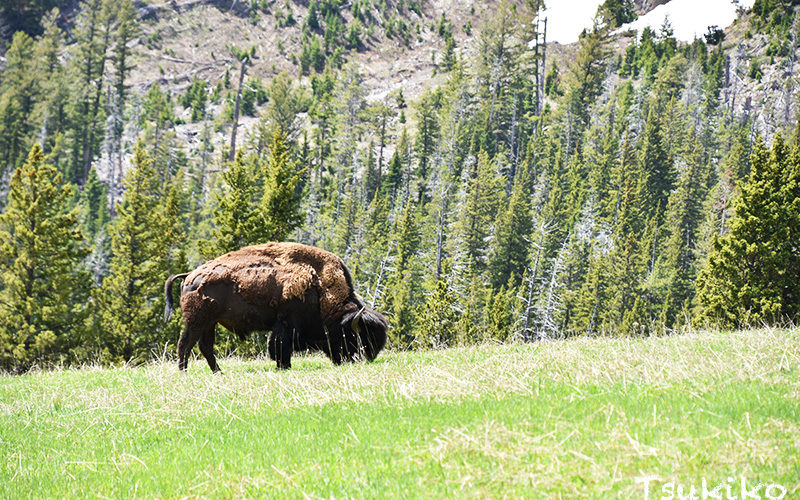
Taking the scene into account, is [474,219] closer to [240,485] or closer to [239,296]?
[239,296]

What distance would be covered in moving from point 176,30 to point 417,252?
390 ft

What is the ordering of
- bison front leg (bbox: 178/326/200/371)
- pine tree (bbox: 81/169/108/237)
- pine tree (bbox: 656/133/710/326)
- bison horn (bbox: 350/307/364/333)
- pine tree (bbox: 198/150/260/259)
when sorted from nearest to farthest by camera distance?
bison horn (bbox: 350/307/364/333), bison front leg (bbox: 178/326/200/371), pine tree (bbox: 198/150/260/259), pine tree (bbox: 656/133/710/326), pine tree (bbox: 81/169/108/237)

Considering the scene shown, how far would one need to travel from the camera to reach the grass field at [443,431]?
13.3ft

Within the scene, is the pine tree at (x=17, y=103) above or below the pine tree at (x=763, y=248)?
above

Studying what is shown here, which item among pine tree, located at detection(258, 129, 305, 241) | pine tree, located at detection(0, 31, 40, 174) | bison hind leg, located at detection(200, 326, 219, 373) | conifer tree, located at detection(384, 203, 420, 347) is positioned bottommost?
conifer tree, located at detection(384, 203, 420, 347)

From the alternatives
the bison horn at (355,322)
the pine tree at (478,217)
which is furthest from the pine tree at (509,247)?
the bison horn at (355,322)

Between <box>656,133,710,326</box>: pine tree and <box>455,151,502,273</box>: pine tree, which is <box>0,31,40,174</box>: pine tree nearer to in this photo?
<box>455,151,502,273</box>: pine tree

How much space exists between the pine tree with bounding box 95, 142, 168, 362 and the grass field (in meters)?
23.8

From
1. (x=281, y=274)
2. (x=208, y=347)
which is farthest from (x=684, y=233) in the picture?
(x=208, y=347)

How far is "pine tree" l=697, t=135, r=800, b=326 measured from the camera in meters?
27.5

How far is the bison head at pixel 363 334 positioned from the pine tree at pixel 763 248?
21.7 metres

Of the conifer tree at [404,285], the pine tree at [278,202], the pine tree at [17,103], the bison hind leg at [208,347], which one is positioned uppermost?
the pine tree at [17,103]

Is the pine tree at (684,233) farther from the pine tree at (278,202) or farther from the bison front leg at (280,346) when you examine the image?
the bison front leg at (280,346)

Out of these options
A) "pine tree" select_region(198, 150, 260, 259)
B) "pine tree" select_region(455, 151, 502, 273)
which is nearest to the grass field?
"pine tree" select_region(198, 150, 260, 259)
